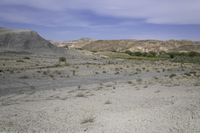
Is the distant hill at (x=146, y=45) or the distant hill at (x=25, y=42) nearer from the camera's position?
the distant hill at (x=25, y=42)

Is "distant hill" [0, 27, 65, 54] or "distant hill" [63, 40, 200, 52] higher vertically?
"distant hill" [0, 27, 65, 54]

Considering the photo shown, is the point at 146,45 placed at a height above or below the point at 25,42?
below

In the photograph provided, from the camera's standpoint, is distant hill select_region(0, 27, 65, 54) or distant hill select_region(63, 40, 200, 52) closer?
distant hill select_region(0, 27, 65, 54)

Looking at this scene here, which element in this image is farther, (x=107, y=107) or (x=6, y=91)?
(x=6, y=91)

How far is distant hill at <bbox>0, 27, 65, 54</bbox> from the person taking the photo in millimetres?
85238

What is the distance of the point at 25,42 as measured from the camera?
292 ft

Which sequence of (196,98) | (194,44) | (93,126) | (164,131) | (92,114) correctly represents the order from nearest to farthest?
(164,131), (93,126), (92,114), (196,98), (194,44)

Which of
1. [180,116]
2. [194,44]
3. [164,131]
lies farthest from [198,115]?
[194,44]

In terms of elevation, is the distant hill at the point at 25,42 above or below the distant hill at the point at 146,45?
above

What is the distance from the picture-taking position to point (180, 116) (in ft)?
40.9

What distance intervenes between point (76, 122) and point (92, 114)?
4.56ft

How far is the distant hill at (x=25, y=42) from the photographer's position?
8524 cm

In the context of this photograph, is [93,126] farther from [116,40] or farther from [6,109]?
[116,40]

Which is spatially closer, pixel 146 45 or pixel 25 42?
pixel 25 42
